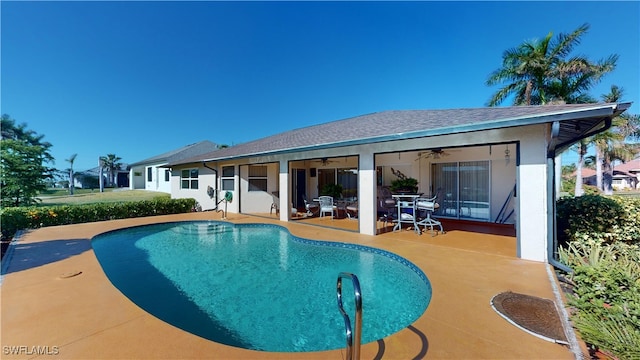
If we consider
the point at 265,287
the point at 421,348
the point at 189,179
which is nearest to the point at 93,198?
the point at 189,179

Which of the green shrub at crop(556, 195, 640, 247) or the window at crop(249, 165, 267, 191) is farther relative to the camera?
the window at crop(249, 165, 267, 191)

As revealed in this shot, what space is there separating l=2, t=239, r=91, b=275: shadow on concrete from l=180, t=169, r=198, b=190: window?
29.7ft

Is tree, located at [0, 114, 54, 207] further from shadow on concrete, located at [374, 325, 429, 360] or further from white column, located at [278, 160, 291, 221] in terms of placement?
shadow on concrete, located at [374, 325, 429, 360]

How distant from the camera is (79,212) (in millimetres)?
12125

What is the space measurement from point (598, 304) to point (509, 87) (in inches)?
776

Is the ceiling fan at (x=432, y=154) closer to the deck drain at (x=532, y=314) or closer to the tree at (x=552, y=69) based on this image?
the deck drain at (x=532, y=314)

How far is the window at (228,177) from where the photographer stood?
Result: 49.9ft

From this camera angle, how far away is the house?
578cm

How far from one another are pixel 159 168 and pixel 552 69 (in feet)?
114

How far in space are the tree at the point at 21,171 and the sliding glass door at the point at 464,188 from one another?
68.8ft

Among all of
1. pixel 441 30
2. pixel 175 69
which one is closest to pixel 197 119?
pixel 175 69

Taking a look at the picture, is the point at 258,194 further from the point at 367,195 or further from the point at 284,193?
the point at 367,195

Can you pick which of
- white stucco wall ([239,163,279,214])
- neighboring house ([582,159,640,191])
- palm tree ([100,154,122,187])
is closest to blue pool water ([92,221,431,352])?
white stucco wall ([239,163,279,214])

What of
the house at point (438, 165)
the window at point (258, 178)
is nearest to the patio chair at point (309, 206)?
the house at point (438, 165)
